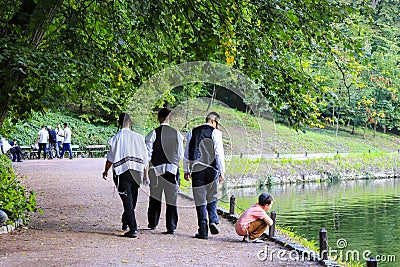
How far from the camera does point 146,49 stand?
43.8ft

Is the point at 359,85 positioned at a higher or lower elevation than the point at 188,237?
higher

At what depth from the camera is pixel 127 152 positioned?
9.58 m

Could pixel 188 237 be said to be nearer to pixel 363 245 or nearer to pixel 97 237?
pixel 97 237

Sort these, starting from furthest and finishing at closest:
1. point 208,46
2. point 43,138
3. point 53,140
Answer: point 53,140, point 43,138, point 208,46

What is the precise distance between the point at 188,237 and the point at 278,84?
117 inches

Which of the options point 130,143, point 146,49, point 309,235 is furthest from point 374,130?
point 130,143

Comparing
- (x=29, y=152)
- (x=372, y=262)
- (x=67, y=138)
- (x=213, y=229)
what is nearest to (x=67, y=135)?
(x=67, y=138)

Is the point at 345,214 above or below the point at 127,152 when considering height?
below

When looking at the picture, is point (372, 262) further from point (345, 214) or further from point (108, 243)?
point (345, 214)

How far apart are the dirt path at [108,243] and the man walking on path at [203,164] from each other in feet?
1.76

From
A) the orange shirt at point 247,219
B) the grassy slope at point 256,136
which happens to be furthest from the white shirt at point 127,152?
the grassy slope at point 256,136

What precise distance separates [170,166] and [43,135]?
20.5 metres

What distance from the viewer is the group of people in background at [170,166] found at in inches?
379

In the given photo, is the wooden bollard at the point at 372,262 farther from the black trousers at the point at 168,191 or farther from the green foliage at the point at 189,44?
the green foliage at the point at 189,44
